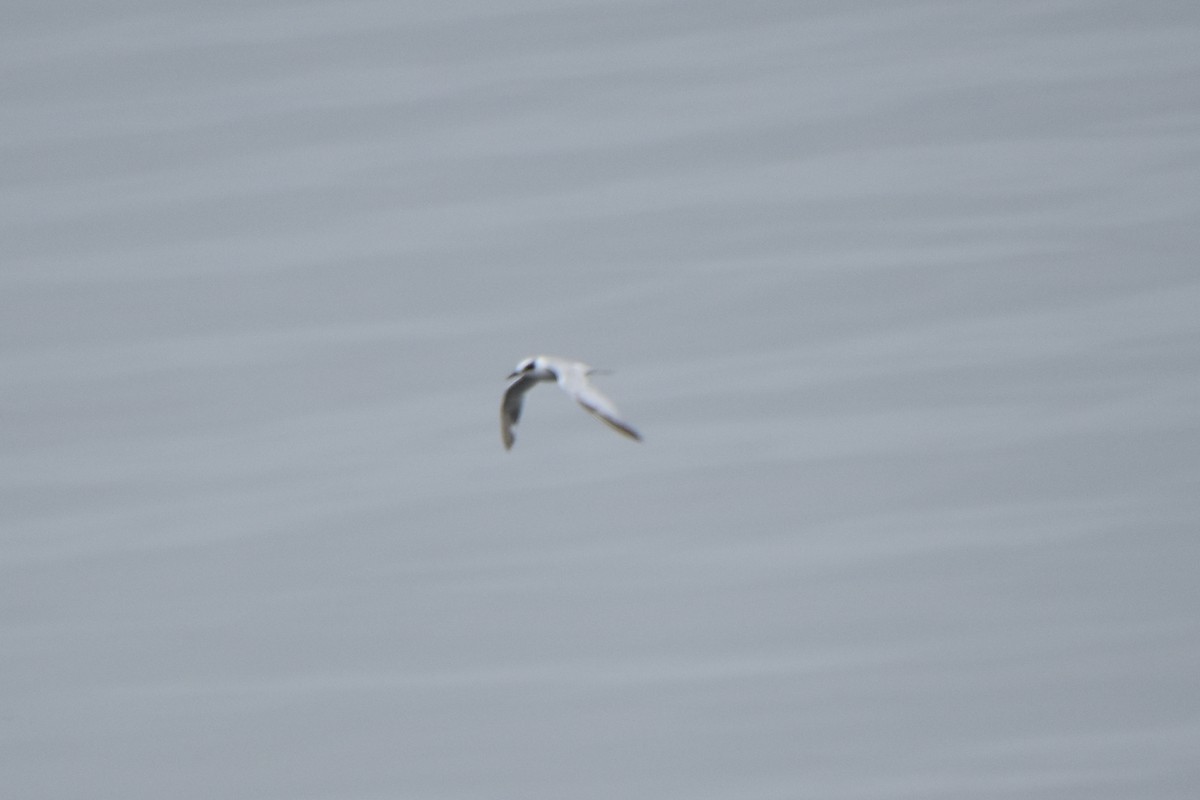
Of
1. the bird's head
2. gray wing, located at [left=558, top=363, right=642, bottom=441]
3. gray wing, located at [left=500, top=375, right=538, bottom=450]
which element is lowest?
gray wing, located at [left=558, top=363, right=642, bottom=441]

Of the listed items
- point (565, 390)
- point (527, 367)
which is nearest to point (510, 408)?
point (527, 367)

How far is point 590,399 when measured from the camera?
5.60 m

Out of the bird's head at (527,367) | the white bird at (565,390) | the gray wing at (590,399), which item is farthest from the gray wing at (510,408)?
the gray wing at (590,399)

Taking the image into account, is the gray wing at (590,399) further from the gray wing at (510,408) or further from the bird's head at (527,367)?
the gray wing at (510,408)

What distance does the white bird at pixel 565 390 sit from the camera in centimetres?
550

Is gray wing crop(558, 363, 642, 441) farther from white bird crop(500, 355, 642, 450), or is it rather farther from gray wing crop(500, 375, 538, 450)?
gray wing crop(500, 375, 538, 450)

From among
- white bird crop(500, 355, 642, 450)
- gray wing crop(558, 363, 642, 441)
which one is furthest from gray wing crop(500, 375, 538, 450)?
gray wing crop(558, 363, 642, 441)

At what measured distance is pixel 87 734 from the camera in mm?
8562

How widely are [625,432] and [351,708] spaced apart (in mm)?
3419

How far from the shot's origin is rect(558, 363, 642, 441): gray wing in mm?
5416

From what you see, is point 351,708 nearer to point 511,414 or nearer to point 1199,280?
point 511,414

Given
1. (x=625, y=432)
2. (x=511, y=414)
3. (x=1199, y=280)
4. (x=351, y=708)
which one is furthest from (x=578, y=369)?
(x=1199, y=280)

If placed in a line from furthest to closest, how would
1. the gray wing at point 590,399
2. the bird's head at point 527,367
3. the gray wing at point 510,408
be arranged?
the gray wing at point 510,408 < the bird's head at point 527,367 < the gray wing at point 590,399

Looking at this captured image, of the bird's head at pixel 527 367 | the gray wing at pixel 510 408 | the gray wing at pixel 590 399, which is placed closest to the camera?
the gray wing at pixel 590 399
